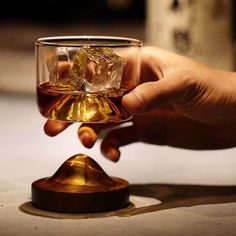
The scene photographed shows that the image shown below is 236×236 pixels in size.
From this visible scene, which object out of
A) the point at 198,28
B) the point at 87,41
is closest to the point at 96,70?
the point at 87,41

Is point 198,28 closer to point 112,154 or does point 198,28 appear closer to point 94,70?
point 112,154

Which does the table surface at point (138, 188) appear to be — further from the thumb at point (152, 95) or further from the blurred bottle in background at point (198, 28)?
the blurred bottle in background at point (198, 28)

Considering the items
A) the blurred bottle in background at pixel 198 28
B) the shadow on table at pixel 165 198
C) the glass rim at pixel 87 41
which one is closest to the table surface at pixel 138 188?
the shadow on table at pixel 165 198

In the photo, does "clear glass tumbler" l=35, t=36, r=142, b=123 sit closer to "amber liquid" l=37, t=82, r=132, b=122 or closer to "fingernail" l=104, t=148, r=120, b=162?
"amber liquid" l=37, t=82, r=132, b=122

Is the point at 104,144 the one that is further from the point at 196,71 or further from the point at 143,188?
the point at 196,71

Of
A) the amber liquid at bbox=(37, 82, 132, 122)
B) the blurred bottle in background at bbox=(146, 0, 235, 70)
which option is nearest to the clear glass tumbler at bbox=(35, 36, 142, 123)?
the amber liquid at bbox=(37, 82, 132, 122)

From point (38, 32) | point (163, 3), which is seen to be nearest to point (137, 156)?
point (163, 3)
